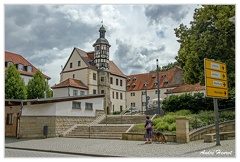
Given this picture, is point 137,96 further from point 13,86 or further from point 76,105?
point 76,105

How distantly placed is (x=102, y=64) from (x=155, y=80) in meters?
14.7

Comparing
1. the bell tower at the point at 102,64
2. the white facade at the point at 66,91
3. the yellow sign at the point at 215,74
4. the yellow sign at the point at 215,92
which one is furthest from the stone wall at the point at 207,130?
the bell tower at the point at 102,64

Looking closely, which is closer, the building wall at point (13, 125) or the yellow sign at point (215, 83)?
the yellow sign at point (215, 83)

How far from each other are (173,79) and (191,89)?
363 inches

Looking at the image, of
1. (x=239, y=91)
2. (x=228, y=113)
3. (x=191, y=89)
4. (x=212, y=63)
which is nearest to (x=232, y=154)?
(x=239, y=91)

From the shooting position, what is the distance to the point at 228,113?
19.1 metres

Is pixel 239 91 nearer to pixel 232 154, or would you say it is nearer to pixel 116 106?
pixel 232 154

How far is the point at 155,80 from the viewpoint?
186 ft

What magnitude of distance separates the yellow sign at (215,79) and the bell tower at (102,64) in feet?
110

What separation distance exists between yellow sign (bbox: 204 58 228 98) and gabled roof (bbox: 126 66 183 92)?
38.3 metres

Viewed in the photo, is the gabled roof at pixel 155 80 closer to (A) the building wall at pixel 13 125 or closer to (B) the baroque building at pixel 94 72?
(B) the baroque building at pixel 94 72

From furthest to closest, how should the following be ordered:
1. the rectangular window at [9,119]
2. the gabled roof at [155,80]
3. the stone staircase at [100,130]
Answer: the gabled roof at [155,80]
the rectangular window at [9,119]
the stone staircase at [100,130]

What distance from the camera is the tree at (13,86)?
34844 mm

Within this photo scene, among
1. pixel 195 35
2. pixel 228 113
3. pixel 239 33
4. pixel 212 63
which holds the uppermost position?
pixel 195 35
